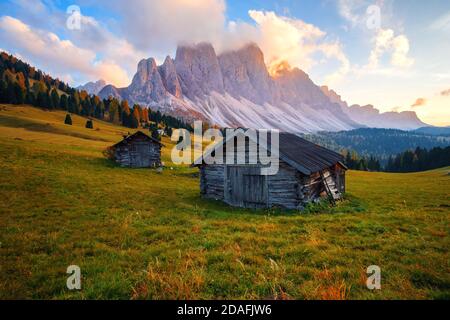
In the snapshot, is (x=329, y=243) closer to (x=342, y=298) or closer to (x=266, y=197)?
(x=342, y=298)

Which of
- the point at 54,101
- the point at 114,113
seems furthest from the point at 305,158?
the point at 54,101

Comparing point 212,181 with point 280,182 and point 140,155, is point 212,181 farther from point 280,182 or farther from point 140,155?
point 140,155

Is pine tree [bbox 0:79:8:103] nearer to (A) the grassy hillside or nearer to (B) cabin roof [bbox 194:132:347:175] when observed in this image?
(A) the grassy hillside

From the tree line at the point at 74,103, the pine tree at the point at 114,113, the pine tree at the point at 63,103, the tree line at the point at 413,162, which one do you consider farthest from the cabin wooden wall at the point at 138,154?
the tree line at the point at 413,162

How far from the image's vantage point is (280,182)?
16.6 meters

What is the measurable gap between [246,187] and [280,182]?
2.54 m

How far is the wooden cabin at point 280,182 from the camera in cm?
1609

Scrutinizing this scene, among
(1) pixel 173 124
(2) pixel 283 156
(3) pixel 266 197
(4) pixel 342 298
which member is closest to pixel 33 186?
(3) pixel 266 197

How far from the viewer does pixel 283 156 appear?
53.0ft

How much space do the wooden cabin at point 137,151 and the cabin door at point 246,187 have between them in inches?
1112

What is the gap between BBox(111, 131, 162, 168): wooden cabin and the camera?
4119 centimetres

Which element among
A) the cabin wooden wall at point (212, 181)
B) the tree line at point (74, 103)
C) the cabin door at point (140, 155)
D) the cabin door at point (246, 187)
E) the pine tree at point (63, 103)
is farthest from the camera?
the pine tree at point (63, 103)

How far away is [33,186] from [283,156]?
63.5ft

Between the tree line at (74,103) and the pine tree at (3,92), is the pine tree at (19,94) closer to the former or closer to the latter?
the tree line at (74,103)
